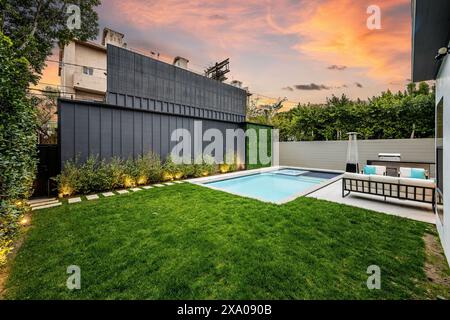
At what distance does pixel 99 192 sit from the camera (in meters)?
5.95

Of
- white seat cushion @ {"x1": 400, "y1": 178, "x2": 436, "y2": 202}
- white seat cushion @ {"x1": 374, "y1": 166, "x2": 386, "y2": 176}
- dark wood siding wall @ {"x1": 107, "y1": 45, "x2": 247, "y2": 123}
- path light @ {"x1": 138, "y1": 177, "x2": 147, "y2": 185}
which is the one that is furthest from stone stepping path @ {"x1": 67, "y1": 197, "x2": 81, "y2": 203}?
white seat cushion @ {"x1": 374, "y1": 166, "x2": 386, "y2": 176}

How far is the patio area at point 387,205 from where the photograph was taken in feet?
13.0

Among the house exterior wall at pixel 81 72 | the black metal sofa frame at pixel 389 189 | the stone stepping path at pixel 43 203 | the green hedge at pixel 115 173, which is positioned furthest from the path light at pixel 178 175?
the house exterior wall at pixel 81 72

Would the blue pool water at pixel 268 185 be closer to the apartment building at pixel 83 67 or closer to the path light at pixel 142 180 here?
the path light at pixel 142 180

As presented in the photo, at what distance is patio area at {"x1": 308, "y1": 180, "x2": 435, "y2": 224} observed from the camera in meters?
3.98

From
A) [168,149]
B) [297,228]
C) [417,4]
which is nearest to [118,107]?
[168,149]

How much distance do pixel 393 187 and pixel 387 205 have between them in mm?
499

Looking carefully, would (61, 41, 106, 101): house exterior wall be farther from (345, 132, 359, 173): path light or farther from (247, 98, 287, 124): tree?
(345, 132, 359, 173): path light

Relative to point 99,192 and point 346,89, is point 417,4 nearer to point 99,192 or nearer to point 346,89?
point 99,192

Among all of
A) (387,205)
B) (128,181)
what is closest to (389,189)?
(387,205)

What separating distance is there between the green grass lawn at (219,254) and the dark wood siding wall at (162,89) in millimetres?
5451

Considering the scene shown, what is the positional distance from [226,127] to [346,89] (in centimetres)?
883

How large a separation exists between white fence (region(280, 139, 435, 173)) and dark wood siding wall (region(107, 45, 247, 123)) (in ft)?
17.9

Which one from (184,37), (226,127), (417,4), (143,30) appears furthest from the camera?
(226,127)
